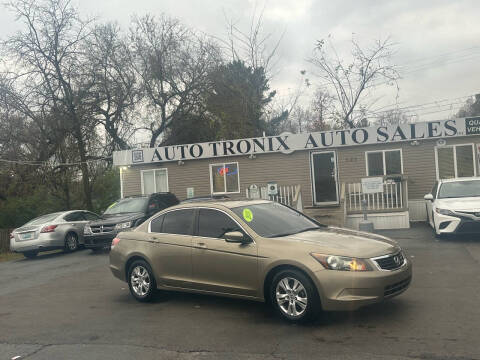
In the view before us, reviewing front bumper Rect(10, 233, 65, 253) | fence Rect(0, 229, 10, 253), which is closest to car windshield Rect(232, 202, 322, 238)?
front bumper Rect(10, 233, 65, 253)

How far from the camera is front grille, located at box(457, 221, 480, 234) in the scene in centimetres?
1090

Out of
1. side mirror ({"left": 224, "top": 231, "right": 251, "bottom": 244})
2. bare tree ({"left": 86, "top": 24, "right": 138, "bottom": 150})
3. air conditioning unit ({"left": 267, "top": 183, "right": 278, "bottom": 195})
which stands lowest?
side mirror ({"left": 224, "top": 231, "right": 251, "bottom": 244})

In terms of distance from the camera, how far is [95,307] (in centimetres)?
742

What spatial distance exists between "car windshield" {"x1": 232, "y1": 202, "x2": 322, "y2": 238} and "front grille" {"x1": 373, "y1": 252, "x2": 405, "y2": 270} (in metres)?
1.31

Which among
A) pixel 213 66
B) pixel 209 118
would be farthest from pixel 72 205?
pixel 213 66

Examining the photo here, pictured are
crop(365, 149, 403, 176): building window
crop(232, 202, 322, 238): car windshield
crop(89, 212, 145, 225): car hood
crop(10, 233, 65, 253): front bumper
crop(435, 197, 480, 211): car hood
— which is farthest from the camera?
crop(365, 149, 403, 176): building window

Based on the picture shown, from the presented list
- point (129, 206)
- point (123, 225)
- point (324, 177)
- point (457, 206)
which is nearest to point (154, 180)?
point (129, 206)

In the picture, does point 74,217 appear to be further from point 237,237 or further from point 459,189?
point 459,189

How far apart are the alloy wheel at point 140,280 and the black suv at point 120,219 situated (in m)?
6.31

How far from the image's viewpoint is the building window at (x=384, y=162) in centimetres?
1688

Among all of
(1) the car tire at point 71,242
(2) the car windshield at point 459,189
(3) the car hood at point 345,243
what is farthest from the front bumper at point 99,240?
(2) the car windshield at point 459,189

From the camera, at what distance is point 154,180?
65.7 feet

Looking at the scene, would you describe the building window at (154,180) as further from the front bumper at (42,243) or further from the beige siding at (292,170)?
the front bumper at (42,243)

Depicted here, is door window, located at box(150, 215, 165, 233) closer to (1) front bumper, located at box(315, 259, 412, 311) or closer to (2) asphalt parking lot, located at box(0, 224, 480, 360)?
(2) asphalt parking lot, located at box(0, 224, 480, 360)
